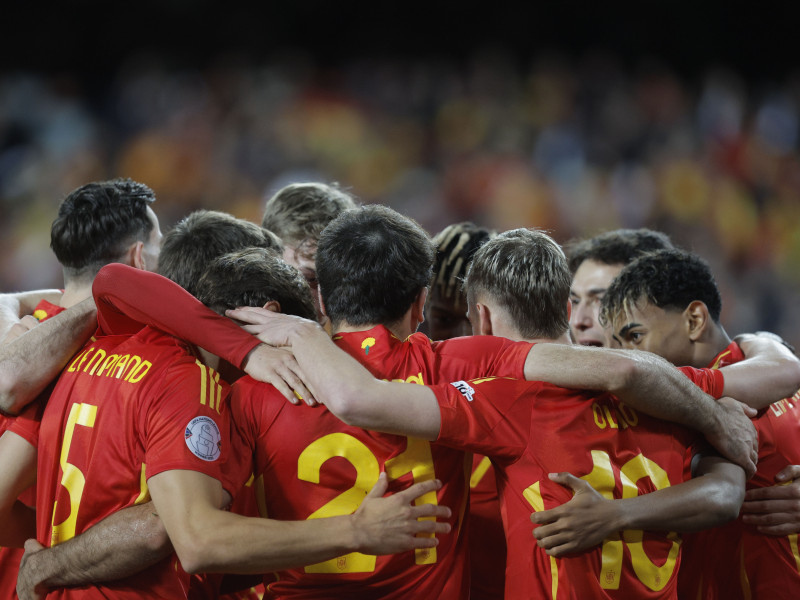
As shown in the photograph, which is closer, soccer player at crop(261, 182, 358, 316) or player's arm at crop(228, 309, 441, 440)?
player's arm at crop(228, 309, 441, 440)

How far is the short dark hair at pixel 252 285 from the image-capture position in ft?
9.41

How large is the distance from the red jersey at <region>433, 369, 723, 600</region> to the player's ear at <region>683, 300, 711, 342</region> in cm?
86

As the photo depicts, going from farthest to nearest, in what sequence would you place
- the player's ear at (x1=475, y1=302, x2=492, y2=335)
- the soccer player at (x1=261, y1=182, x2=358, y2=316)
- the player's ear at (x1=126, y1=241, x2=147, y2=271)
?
the soccer player at (x1=261, y1=182, x2=358, y2=316), the player's ear at (x1=126, y1=241, x2=147, y2=271), the player's ear at (x1=475, y1=302, x2=492, y2=335)

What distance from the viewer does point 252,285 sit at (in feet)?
9.41

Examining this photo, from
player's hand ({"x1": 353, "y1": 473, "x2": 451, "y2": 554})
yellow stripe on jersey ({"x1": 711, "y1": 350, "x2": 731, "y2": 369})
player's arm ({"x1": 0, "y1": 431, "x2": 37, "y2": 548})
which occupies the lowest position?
player's arm ({"x1": 0, "y1": 431, "x2": 37, "y2": 548})

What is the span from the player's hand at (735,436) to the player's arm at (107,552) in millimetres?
1872

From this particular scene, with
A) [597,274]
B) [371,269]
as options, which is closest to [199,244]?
[371,269]

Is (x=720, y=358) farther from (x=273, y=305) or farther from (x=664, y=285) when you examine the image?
(x=273, y=305)

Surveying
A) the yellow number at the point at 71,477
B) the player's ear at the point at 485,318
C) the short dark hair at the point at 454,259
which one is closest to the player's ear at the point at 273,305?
the yellow number at the point at 71,477

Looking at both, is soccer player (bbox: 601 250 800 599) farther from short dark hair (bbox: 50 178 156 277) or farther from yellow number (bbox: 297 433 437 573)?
short dark hair (bbox: 50 178 156 277)

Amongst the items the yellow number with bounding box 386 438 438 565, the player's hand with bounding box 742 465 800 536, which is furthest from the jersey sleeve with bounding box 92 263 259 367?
the player's hand with bounding box 742 465 800 536

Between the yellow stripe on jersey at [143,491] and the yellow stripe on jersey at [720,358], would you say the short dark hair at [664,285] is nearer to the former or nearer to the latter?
the yellow stripe on jersey at [720,358]

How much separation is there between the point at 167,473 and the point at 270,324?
0.58 metres

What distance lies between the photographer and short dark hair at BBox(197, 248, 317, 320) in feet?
9.41
